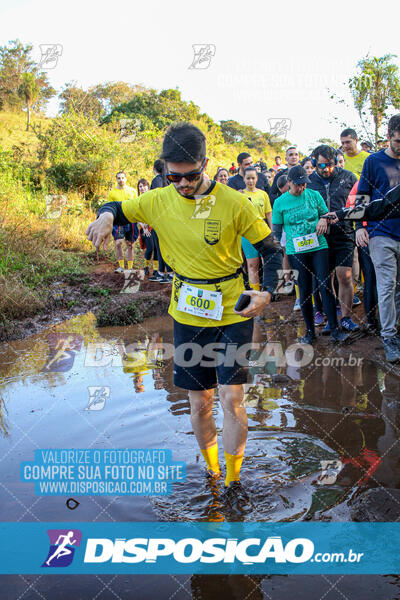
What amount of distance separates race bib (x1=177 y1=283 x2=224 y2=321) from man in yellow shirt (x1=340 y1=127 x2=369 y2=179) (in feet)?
15.9

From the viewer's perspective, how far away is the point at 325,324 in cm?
697

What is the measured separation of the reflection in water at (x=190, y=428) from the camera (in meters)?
3.12

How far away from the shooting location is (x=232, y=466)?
3.19 metres

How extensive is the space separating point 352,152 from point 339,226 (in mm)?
1706

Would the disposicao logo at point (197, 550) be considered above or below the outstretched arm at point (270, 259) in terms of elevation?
below

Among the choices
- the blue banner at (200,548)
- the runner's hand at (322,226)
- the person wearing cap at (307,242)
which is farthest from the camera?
the person wearing cap at (307,242)

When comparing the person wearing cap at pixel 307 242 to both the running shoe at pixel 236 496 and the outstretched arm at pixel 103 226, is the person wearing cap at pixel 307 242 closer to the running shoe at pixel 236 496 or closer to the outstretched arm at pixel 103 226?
the running shoe at pixel 236 496

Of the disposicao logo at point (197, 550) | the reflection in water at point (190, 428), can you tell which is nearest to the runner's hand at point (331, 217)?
the reflection in water at point (190, 428)

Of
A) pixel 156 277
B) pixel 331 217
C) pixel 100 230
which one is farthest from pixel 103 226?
pixel 156 277

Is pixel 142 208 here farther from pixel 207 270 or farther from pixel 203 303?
pixel 203 303

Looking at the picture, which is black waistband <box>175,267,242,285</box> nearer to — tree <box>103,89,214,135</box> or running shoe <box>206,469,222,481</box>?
running shoe <box>206,469,222,481</box>

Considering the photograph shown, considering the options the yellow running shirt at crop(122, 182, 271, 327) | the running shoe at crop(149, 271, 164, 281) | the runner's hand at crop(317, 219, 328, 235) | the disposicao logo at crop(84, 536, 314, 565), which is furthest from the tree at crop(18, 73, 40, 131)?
the disposicao logo at crop(84, 536, 314, 565)

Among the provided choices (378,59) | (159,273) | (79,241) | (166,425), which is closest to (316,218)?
(166,425)

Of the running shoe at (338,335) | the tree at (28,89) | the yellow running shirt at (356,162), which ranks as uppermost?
the tree at (28,89)
